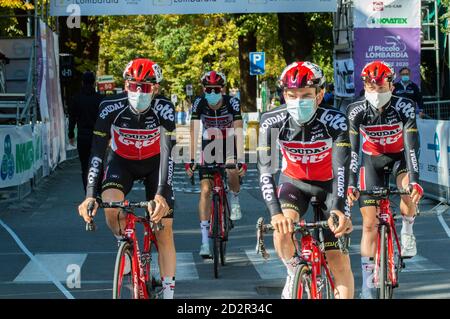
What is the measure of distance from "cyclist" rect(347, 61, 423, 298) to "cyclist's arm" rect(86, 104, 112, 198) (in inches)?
77.5

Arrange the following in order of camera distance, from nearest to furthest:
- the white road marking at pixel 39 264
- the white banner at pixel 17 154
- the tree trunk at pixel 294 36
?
1. the white road marking at pixel 39 264
2. the white banner at pixel 17 154
3. the tree trunk at pixel 294 36

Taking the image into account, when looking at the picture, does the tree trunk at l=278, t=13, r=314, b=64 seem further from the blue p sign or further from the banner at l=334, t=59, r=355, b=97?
the banner at l=334, t=59, r=355, b=97

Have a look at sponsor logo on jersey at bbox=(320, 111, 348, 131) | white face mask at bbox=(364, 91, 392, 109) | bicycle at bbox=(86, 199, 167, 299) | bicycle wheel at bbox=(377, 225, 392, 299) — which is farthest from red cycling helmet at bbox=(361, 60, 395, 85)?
bicycle at bbox=(86, 199, 167, 299)

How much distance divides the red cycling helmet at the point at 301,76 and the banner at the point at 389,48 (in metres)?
18.9

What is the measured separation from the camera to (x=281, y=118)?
756 cm

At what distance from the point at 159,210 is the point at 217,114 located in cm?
562

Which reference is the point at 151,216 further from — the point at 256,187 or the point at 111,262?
the point at 256,187

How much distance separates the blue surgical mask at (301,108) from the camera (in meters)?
7.42

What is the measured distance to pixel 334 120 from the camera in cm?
762

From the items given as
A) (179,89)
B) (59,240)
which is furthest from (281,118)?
(179,89)

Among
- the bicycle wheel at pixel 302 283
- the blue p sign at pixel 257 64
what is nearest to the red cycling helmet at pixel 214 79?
the bicycle wheel at pixel 302 283

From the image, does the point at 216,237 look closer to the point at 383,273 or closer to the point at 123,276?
the point at 383,273

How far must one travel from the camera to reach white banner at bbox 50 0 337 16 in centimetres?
2720

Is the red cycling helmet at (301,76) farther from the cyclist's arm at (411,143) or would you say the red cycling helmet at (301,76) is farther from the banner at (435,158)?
the banner at (435,158)
